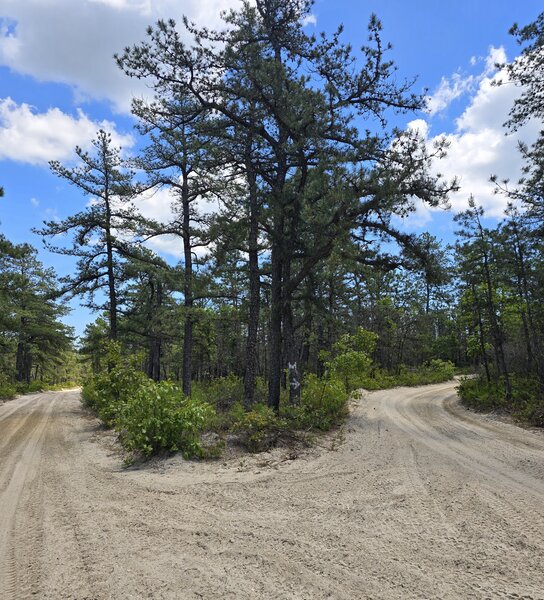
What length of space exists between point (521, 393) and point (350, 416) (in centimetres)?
729

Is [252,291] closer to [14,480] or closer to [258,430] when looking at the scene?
[258,430]

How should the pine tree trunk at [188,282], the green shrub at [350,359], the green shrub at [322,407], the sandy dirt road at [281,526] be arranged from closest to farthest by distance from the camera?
the sandy dirt road at [281,526]
the green shrub at [322,407]
the green shrub at [350,359]
the pine tree trunk at [188,282]

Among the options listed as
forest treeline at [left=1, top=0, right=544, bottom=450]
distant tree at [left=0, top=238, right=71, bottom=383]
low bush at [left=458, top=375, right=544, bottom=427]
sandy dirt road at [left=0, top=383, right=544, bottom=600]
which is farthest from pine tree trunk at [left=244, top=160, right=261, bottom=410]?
distant tree at [left=0, top=238, right=71, bottom=383]

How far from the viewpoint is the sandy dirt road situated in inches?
126

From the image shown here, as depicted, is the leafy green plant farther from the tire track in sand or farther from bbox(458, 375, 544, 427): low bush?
bbox(458, 375, 544, 427): low bush

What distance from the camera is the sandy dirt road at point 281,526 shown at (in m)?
3.21

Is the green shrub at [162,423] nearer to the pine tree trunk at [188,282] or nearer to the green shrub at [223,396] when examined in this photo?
the green shrub at [223,396]

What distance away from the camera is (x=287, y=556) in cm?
368

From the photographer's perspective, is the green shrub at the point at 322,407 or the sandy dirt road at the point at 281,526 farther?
the green shrub at the point at 322,407

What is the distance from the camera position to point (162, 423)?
24.7 feet

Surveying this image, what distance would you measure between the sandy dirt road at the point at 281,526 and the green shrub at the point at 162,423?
0.42 metres

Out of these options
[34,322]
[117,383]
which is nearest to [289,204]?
[117,383]

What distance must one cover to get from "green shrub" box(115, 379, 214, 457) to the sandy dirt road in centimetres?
42

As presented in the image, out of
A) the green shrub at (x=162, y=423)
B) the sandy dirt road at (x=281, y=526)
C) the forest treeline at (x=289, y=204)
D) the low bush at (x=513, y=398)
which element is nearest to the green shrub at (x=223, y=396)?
the forest treeline at (x=289, y=204)
